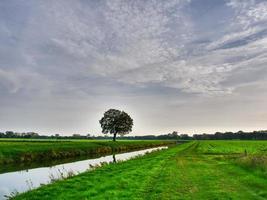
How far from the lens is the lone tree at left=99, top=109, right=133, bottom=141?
392 ft

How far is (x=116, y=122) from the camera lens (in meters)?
119

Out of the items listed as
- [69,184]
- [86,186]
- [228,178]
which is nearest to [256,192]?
[228,178]

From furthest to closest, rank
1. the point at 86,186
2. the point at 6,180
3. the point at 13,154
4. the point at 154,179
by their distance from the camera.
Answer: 1. the point at 13,154
2. the point at 6,180
3. the point at 154,179
4. the point at 86,186

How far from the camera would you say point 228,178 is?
21.4 m

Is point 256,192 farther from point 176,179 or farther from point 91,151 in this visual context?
point 91,151

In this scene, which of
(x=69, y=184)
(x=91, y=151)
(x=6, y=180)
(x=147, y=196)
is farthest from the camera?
(x=91, y=151)

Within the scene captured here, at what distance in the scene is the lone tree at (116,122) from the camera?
119625 millimetres

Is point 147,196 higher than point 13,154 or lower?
lower

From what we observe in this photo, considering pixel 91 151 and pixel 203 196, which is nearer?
pixel 203 196

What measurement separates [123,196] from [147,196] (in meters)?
1.12

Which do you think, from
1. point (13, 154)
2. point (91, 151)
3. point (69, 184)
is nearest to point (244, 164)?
point (69, 184)

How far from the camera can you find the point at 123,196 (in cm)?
1524

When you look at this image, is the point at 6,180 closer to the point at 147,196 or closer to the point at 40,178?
the point at 40,178

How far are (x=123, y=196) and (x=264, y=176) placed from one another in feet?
34.7
